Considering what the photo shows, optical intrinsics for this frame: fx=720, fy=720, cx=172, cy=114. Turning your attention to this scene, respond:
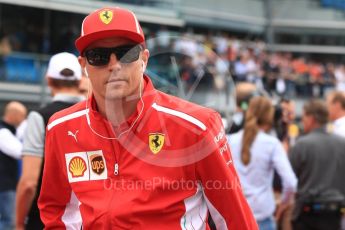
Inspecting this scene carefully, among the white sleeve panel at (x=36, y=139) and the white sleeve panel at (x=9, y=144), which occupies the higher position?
the white sleeve panel at (x=36, y=139)

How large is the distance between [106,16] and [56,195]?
2.50ft

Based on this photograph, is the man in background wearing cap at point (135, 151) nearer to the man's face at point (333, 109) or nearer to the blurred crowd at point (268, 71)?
the man's face at point (333, 109)

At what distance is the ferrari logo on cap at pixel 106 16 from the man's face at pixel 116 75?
0.27ft

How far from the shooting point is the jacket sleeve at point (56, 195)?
2836 mm

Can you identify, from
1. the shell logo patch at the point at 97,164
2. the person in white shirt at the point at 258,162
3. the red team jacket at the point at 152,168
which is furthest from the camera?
the person in white shirt at the point at 258,162

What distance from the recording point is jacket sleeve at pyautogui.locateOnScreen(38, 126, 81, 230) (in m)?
Result: 2.84

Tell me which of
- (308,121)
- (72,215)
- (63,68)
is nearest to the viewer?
(72,215)

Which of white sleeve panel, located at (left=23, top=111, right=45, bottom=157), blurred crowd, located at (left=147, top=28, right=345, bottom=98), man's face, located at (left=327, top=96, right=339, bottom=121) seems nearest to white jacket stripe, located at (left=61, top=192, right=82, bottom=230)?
white sleeve panel, located at (left=23, top=111, right=45, bottom=157)

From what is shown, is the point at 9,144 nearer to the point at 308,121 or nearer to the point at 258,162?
the point at 258,162

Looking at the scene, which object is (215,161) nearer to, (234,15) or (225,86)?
(225,86)

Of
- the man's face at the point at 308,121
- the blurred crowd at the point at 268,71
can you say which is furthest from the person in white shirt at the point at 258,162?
the blurred crowd at the point at 268,71

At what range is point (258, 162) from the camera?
5727 mm

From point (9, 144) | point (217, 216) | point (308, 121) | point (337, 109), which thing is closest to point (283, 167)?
point (308, 121)

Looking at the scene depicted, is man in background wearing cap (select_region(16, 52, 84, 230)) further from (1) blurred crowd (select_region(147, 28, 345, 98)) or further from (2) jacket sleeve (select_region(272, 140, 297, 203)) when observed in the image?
(1) blurred crowd (select_region(147, 28, 345, 98))
